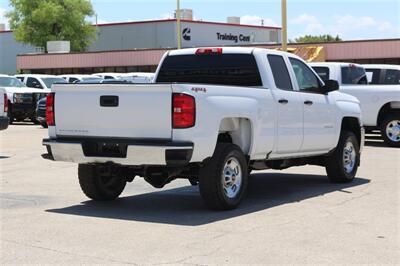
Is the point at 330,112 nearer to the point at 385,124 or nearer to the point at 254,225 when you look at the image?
the point at 254,225

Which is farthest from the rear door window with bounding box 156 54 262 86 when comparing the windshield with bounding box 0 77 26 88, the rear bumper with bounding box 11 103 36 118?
the windshield with bounding box 0 77 26 88

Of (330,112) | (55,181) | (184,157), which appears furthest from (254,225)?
(55,181)

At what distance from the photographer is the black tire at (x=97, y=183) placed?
912cm

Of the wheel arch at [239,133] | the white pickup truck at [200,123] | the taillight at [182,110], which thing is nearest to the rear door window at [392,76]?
the white pickup truck at [200,123]

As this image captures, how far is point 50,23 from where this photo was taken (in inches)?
2968

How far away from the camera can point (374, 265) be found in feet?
19.5

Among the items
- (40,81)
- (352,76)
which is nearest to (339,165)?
(352,76)

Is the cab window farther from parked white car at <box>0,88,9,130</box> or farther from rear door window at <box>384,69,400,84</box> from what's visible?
rear door window at <box>384,69,400,84</box>

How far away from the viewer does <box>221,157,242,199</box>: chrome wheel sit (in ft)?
27.7

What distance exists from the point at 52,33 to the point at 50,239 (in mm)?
71557

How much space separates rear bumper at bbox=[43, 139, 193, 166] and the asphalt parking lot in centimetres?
64

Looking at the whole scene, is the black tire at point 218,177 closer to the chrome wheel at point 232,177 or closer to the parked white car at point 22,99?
the chrome wheel at point 232,177

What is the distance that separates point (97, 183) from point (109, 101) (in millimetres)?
1425

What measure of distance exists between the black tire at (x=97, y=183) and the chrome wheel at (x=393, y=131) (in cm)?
937
